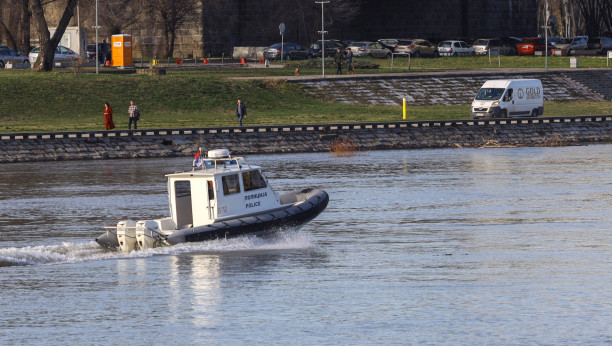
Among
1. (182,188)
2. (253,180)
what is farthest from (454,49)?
(182,188)

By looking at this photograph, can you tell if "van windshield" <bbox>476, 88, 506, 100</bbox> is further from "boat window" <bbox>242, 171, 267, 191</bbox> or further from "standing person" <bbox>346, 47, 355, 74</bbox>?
"boat window" <bbox>242, 171, 267, 191</bbox>

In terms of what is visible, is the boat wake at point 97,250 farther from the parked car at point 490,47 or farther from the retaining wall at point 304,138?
the parked car at point 490,47

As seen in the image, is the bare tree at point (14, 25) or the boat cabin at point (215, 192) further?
the bare tree at point (14, 25)

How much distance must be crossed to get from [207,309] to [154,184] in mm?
20342

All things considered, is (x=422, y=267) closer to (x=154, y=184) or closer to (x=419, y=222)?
(x=419, y=222)

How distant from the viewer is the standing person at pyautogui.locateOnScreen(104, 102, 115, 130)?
55.1m

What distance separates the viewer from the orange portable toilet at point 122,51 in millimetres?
76875

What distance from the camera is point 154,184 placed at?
141 feet

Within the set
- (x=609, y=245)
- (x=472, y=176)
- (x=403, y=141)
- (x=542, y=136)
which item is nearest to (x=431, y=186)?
(x=472, y=176)

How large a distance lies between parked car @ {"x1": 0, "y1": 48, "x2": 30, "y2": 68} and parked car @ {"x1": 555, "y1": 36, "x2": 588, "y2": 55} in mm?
49454

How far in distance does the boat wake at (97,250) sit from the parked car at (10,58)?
59.1 meters

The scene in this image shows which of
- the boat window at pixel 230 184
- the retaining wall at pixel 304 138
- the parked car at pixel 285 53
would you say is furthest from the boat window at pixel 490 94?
the boat window at pixel 230 184

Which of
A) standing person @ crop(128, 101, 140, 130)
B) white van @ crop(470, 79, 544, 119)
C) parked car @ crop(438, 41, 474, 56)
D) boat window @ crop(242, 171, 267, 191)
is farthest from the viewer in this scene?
parked car @ crop(438, 41, 474, 56)

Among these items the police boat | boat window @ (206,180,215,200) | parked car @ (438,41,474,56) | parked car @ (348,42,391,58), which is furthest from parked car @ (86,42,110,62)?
boat window @ (206,180,215,200)
